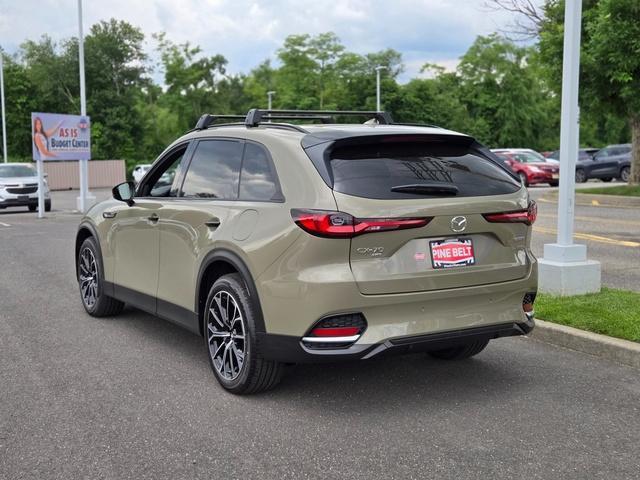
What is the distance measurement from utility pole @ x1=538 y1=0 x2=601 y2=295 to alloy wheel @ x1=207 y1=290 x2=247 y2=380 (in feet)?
11.7

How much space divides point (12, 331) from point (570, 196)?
5.21 meters

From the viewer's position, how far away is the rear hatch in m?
4.28

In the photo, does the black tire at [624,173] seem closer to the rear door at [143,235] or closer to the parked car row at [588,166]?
the parked car row at [588,166]

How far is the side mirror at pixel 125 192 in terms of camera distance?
6439 mm

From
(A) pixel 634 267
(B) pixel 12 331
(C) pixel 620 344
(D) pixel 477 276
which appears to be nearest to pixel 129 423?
(D) pixel 477 276

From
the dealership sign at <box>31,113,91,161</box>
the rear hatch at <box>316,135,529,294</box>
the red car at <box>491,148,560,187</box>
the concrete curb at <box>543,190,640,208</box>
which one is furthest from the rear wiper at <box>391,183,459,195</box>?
the red car at <box>491,148,560,187</box>

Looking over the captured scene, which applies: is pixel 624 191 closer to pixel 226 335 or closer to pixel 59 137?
pixel 59 137

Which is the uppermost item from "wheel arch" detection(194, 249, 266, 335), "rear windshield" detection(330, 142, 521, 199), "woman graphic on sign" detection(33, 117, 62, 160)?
"woman graphic on sign" detection(33, 117, 62, 160)

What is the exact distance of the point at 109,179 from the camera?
5412cm

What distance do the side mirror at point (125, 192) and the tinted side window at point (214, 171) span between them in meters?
0.91

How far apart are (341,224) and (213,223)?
46.0 inches

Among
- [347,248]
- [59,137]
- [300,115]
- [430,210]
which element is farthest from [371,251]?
[59,137]

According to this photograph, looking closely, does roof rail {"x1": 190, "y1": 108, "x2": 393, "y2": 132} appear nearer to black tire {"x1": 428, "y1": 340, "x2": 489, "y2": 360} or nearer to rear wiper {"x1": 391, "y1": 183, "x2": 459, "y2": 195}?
rear wiper {"x1": 391, "y1": 183, "x2": 459, "y2": 195}

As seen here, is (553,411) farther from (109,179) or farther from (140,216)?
(109,179)
